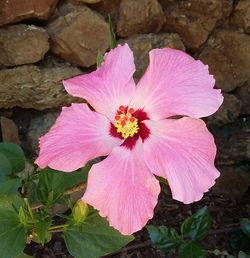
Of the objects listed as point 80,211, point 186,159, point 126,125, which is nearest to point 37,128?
point 80,211

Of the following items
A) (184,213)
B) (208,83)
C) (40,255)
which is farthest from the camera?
(184,213)

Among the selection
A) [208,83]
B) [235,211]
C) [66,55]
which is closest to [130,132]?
[208,83]

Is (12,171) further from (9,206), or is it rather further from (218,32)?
(218,32)

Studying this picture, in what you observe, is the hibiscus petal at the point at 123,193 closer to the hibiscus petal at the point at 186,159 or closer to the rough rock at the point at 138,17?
the hibiscus petal at the point at 186,159

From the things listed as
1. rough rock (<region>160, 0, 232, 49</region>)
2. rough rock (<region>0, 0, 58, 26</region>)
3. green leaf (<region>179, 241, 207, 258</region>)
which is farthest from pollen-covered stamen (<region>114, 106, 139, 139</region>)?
rough rock (<region>160, 0, 232, 49</region>)

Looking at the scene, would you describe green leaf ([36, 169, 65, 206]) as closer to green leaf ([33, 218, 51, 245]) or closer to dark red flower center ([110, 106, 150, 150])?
green leaf ([33, 218, 51, 245])

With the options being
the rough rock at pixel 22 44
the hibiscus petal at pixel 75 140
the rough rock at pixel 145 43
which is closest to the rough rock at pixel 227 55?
the rough rock at pixel 145 43
